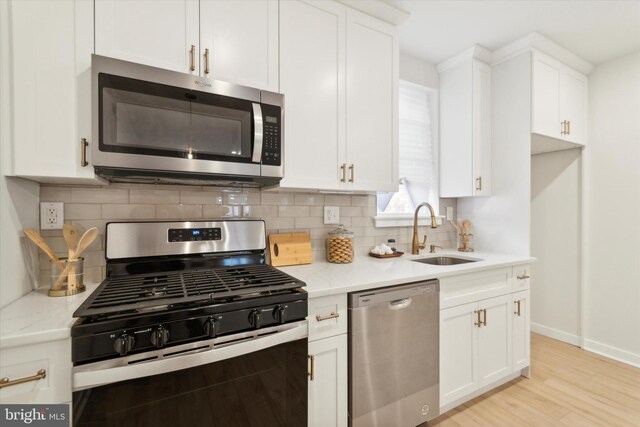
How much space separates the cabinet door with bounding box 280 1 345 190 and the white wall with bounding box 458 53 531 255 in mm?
1622

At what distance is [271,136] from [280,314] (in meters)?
0.87

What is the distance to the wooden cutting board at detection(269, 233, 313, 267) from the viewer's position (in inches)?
71.6

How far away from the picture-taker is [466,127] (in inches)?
101

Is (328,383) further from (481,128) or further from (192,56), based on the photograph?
(481,128)

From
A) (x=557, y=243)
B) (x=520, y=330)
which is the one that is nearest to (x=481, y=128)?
(x=557, y=243)

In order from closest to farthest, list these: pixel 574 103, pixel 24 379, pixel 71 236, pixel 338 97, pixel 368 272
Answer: pixel 24 379 < pixel 71 236 < pixel 368 272 < pixel 338 97 < pixel 574 103

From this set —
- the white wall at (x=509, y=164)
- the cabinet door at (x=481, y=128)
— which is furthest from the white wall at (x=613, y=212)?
the cabinet door at (x=481, y=128)

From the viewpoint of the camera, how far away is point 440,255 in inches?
96.8

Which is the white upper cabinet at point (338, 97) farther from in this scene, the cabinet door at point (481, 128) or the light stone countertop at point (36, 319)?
the light stone countertop at point (36, 319)

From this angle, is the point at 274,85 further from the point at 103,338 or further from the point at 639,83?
the point at 639,83

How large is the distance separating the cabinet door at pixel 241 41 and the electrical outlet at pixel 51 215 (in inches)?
36.1

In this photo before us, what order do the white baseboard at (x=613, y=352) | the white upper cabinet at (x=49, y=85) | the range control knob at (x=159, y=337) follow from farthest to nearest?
the white baseboard at (x=613, y=352) → the white upper cabinet at (x=49, y=85) → the range control knob at (x=159, y=337)

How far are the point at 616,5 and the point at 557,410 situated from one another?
2680 mm

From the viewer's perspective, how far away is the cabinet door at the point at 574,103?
2.60 metres
